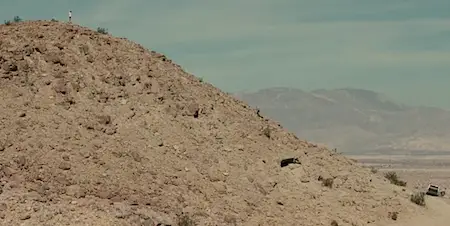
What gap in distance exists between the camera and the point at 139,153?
16828 mm

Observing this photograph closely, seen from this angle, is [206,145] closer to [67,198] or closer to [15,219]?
[67,198]

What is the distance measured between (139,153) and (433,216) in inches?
377

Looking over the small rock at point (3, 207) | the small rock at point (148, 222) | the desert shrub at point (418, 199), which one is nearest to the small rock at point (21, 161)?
the small rock at point (3, 207)

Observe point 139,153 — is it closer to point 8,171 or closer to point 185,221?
point 185,221

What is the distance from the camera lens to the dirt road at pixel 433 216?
62.6ft

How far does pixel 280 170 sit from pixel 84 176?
6.47 meters

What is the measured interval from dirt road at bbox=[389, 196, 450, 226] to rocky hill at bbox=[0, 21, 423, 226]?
14.0 inches

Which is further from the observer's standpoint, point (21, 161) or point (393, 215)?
point (393, 215)

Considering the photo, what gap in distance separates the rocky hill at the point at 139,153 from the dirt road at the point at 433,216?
14.0 inches

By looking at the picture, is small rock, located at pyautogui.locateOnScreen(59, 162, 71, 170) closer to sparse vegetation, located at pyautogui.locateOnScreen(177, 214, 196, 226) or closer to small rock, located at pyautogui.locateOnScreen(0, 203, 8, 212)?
small rock, located at pyautogui.locateOnScreen(0, 203, 8, 212)

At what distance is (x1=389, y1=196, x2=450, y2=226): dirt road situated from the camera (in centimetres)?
1909

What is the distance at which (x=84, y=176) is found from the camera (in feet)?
49.7

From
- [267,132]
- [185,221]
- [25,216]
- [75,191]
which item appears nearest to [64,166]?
[75,191]

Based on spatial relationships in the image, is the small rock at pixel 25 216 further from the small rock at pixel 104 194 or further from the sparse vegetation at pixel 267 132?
the sparse vegetation at pixel 267 132
